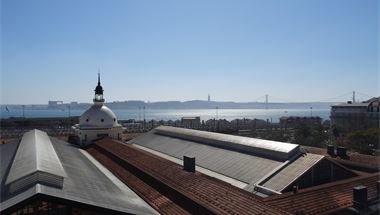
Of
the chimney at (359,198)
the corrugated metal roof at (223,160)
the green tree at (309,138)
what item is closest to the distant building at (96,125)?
the corrugated metal roof at (223,160)

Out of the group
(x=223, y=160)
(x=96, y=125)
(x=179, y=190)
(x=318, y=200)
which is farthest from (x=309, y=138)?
(x=179, y=190)

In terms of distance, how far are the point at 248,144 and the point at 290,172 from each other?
5498 mm

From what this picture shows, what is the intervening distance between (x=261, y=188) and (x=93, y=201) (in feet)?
31.5

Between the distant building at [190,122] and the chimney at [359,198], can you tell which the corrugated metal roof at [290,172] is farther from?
the distant building at [190,122]

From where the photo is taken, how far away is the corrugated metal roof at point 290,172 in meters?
17.4

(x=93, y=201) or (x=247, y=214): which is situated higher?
(x=93, y=201)

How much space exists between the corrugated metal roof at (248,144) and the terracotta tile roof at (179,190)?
5548 millimetres

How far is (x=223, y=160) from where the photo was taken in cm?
2331

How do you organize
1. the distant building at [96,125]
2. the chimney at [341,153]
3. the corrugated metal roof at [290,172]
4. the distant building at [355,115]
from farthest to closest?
1. the distant building at [355,115]
2. the distant building at [96,125]
3. the chimney at [341,153]
4. the corrugated metal roof at [290,172]

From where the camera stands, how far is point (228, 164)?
2233 cm

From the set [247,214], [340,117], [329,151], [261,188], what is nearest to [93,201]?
[247,214]

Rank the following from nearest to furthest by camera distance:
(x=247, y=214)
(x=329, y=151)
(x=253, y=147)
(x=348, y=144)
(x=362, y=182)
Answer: (x=247, y=214) < (x=362, y=182) < (x=253, y=147) < (x=329, y=151) < (x=348, y=144)

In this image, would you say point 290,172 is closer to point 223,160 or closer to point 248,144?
point 248,144

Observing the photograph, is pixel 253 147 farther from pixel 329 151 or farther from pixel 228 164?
pixel 329 151
